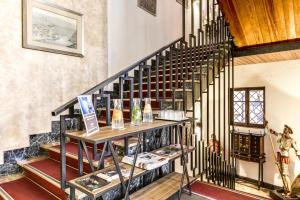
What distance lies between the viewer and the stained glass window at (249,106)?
6.21m

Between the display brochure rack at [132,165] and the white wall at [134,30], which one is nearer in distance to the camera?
the display brochure rack at [132,165]

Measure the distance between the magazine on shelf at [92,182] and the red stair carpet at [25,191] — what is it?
0.77 meters

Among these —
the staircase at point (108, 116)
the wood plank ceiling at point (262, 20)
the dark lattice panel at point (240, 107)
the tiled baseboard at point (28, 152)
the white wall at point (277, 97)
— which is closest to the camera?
the staircase at point (108, 116)

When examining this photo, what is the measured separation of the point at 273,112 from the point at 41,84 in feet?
19.7

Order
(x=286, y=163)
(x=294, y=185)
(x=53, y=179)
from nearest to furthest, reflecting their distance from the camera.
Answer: (x=53, y=179) < (x=294, y=185) < (x=286, y=163)

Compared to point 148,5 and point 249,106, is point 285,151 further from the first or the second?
point 148,5

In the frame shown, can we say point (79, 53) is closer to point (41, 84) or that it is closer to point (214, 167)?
point (41, 84)

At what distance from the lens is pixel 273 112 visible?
5941 millimetres

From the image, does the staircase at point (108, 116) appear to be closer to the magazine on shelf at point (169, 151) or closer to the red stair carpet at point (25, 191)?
the red stair carpet at point (25, 191)

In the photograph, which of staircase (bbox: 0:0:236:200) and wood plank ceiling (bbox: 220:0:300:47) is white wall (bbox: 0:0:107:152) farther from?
wood plank ceiling (bbox: 220:0:300:47)

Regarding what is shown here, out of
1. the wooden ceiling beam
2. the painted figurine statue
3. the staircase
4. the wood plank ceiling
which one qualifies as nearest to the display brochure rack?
the staircase

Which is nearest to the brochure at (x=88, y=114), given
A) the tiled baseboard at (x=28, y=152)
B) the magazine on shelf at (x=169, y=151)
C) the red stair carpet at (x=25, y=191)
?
the magazine on shelf at (x=169, y=151)

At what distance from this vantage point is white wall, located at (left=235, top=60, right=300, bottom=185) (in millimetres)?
5539

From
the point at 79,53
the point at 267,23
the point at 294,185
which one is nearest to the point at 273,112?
the point at 294,185
